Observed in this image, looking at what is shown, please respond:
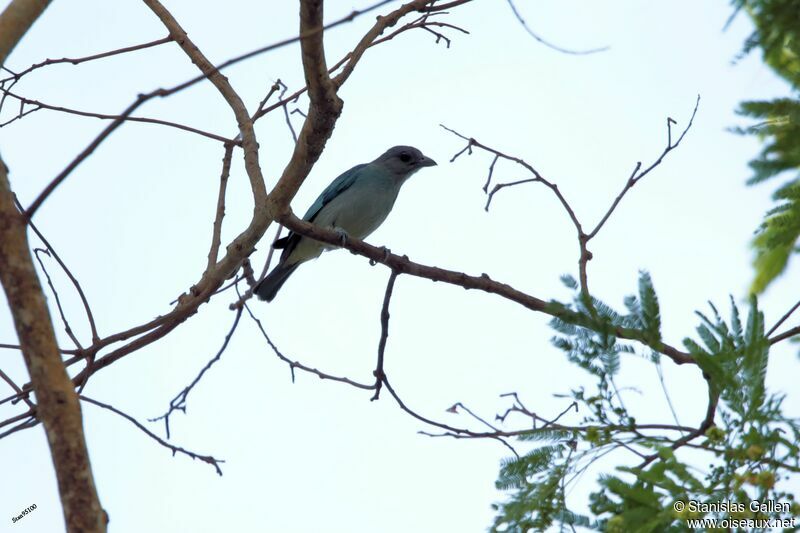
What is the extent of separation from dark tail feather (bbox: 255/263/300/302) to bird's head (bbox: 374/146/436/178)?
1.49m

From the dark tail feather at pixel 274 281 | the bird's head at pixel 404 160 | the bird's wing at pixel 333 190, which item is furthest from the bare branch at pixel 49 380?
the bird's head at pixel 404 160

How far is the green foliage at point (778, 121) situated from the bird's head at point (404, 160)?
215 inches

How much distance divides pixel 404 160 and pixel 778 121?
700 cm

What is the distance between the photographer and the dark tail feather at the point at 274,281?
8.85 metres

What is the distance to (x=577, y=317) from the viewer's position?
324 centimetres

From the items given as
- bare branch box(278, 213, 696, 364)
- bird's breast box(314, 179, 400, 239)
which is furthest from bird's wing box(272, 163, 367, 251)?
bare branch box(278, 213, 696, 364)

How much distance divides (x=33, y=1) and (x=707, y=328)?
2676 millimetres

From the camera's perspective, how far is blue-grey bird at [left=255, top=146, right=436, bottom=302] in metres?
8.64

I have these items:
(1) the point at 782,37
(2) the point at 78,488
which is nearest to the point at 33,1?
(2) the point at 78,488

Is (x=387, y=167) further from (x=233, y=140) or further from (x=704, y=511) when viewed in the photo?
(x=704, y=511)

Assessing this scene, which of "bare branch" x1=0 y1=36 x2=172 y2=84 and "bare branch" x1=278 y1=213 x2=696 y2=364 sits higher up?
"bare branch" x1=0 y1=36 x2=172 y2=84

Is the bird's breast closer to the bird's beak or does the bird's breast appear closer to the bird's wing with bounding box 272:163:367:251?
Answer: the bird's wing with bounding box 272:163:367:251

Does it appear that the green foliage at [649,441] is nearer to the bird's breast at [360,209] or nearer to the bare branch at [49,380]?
the bare branch at [49,380]

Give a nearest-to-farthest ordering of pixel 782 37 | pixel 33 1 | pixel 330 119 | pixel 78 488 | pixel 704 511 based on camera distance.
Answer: pixel 782 37 < pixel 78 488 < pixel 704 511 < pixel 33 1 < pixel 330 119
